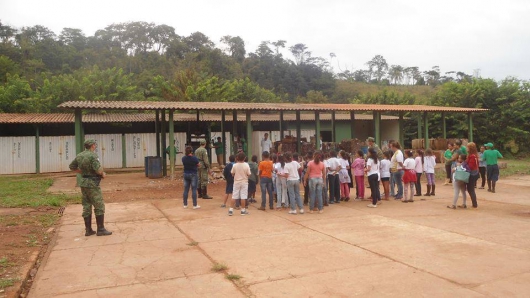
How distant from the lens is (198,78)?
32375 mm

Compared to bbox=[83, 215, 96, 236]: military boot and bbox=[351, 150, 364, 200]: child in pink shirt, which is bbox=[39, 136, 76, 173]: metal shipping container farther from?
bbox=[351, 150, 364, 200]: child in pink shirt

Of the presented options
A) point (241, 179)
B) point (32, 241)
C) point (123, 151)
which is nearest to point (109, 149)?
point (123, 151)

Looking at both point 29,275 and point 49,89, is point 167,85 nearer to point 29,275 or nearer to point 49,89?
point 49,89

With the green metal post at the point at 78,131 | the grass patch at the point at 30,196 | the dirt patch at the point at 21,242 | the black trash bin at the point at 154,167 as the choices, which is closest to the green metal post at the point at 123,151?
the black trash bin at the point at 154,167

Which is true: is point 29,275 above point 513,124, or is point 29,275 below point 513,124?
below

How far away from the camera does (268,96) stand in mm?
36781

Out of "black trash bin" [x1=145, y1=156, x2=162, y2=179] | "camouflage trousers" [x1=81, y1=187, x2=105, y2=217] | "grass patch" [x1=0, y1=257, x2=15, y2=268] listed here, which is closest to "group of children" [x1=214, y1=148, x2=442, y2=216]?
"camouflage trousers" [x1=81, y1=187, x2=105, y2=217]

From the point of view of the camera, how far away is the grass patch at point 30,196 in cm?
1095

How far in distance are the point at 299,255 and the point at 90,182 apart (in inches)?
154

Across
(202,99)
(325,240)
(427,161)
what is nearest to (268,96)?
(202,99)

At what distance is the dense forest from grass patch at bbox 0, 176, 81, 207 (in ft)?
37.5

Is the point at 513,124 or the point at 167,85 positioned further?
the point at 167,85

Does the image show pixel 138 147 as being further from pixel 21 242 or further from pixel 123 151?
pixel 21 242

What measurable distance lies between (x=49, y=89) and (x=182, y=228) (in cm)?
2170
